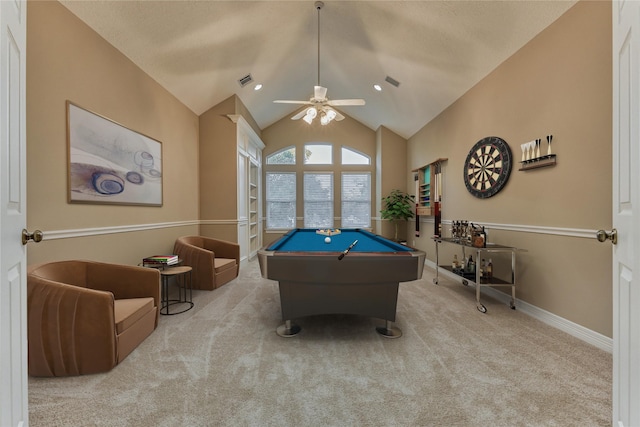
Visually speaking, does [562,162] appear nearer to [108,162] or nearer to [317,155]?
[108,162]

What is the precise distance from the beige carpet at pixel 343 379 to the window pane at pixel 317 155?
5188 millimetres

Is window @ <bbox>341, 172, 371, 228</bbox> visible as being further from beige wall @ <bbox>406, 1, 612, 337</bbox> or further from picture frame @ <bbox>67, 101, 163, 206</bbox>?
picture frame @ <bbox>67, 101, 163, 206</bbox>

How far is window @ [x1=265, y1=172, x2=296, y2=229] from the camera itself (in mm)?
7117

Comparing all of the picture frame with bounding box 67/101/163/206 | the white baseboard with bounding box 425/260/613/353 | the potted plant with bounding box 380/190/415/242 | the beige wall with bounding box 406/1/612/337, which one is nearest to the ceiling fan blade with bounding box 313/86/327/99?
the beige wall with bounding box 406/1/612/337

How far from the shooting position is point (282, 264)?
202 cm

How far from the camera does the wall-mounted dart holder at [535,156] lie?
98.4 inches
